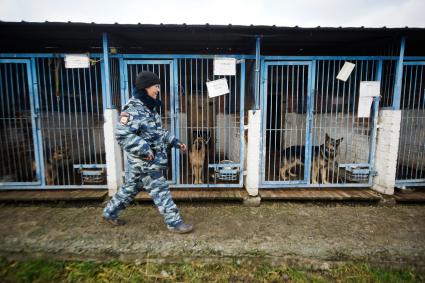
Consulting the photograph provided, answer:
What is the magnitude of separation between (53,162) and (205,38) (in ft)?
14.3

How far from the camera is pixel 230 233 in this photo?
3547mm

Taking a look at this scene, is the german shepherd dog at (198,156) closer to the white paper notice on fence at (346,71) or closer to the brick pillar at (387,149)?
the white paper notice on fence at (346,71)

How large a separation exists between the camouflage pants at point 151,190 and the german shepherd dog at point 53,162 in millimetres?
2403

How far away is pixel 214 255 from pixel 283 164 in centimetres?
312

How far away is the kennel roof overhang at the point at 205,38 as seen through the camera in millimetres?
4043

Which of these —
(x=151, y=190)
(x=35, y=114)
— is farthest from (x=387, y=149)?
(x=35, y=114)

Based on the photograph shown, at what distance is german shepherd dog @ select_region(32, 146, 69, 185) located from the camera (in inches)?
192

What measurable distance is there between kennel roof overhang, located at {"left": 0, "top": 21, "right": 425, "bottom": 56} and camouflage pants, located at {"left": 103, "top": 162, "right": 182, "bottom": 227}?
2617mm

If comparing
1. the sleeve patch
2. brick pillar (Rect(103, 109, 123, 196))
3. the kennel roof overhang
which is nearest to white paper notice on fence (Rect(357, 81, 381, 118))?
the kennel roof overhang

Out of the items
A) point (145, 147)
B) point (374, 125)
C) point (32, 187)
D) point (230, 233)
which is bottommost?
point (230, 233)

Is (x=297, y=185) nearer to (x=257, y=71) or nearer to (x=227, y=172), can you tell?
(x=227, y=172)

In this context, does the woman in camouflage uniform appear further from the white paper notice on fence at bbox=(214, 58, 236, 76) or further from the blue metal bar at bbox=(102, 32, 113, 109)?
the white paper notice on fence at bbox=(214, 58, 236, 76)

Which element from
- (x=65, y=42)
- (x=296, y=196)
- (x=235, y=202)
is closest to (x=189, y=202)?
(x=235, y=202)

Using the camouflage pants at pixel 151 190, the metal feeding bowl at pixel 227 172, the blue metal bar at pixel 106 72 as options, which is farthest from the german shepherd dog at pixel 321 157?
the blue metal bar at pixel 106 72
